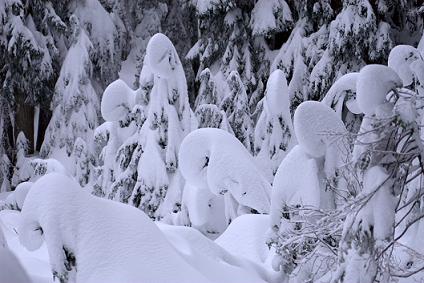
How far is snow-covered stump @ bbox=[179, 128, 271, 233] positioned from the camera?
24.8 feet

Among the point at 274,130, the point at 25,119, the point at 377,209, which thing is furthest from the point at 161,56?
the point at 25,119

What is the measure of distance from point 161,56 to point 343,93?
9.46 ft

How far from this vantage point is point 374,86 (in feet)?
12.1

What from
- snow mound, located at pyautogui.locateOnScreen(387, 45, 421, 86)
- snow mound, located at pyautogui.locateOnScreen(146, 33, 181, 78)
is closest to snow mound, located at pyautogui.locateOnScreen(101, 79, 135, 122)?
snow mound, located at pyautogui.locateOnScreen(146, 33, 181, 78)

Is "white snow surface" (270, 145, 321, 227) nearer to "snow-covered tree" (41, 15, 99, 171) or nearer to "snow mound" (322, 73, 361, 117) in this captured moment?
"snow mound" (322, 73, 361, 117)

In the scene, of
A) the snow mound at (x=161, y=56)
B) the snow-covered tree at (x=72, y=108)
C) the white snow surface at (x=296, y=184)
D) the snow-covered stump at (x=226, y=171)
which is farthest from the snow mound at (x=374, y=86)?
the snow-covered tree at (x=72, y=108)

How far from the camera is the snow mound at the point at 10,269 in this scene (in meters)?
4.37

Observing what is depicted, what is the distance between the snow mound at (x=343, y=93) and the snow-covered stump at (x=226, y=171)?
1.36 m

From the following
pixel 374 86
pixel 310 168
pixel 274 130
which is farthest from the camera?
pixel 274 130

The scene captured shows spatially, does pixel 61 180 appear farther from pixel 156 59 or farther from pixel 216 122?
pixel 216 122

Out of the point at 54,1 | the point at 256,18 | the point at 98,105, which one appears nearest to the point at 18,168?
the point at 98,105

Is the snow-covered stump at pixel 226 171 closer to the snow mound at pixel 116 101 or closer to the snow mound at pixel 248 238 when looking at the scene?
the snow mound at pixel 248 238

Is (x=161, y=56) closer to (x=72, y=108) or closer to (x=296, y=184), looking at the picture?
(x=296, y=184)

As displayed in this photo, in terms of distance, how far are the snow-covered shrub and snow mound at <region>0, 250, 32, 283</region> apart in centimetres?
705
